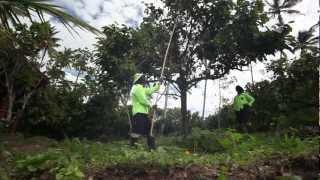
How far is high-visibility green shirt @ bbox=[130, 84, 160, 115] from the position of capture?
9047 millimetres

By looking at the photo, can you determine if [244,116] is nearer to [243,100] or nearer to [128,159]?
[243,100]

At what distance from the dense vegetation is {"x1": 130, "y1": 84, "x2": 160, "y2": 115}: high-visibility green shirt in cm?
78

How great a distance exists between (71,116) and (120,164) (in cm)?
1127

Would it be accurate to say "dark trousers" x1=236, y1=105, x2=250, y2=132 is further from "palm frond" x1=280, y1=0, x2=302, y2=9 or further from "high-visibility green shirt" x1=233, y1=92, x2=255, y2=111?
"palm frond" x1=280, y1=0, x2=302, y2=9

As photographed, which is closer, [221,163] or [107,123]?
[221,163]

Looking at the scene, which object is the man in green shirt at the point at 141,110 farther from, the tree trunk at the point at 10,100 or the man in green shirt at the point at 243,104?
the man in green shirt at the point at 243,104

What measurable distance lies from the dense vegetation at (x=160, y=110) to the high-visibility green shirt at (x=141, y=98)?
0.78 m

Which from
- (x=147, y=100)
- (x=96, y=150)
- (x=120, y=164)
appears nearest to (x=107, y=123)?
(x=147, y=100)

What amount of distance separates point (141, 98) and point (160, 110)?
1710 centimetres

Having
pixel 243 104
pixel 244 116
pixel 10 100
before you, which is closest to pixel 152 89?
pixel 10 100

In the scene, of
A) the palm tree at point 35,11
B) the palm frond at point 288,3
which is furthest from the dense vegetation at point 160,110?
the palm frond at point 288,3

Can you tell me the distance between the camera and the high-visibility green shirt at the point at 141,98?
905 cm

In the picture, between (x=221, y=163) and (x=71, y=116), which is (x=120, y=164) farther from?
(x=71, y=116)

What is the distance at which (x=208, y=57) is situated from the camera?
2047 cm
